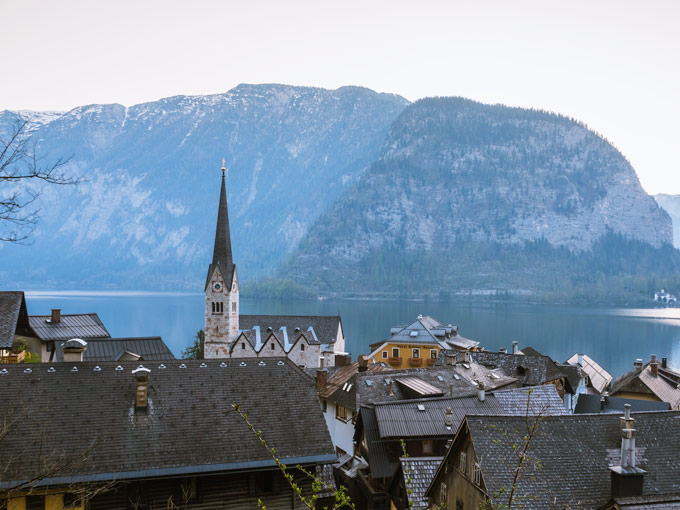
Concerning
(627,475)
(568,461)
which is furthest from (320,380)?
(627,475)

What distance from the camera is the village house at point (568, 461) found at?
15992mm

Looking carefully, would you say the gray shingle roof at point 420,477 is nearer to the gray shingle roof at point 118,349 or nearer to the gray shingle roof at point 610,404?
the gray shingle roof at point 118,349

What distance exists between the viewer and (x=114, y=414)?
17.8 metres

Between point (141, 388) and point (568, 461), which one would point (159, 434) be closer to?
point (141, 388)

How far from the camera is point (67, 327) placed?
4556 centimetres

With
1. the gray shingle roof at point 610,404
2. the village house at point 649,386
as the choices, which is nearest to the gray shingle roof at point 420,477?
the gray shingle roof at point 610,404

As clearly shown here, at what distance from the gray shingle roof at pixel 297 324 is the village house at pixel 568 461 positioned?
46.3 m

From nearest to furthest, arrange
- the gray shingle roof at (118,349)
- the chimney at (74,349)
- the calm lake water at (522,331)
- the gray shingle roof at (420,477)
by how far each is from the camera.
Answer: the chimney at (74,349) < the gray shingle roof at (420,477) < the gray shingle roof at (118,349) < the calm lake water at (522,331)

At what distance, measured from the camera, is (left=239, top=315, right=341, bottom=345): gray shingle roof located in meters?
65.8

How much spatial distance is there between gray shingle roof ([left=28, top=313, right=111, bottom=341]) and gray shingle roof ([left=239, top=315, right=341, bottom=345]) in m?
19.8

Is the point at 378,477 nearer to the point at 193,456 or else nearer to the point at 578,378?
the point at 193,456

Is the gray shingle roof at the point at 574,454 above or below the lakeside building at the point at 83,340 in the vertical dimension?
Result: above

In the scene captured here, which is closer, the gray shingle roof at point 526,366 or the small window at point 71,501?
the small window at point 71,501

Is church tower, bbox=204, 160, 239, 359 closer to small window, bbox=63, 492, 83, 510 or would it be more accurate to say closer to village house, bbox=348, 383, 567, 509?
village house, bbox=348, 383, 567, 509
